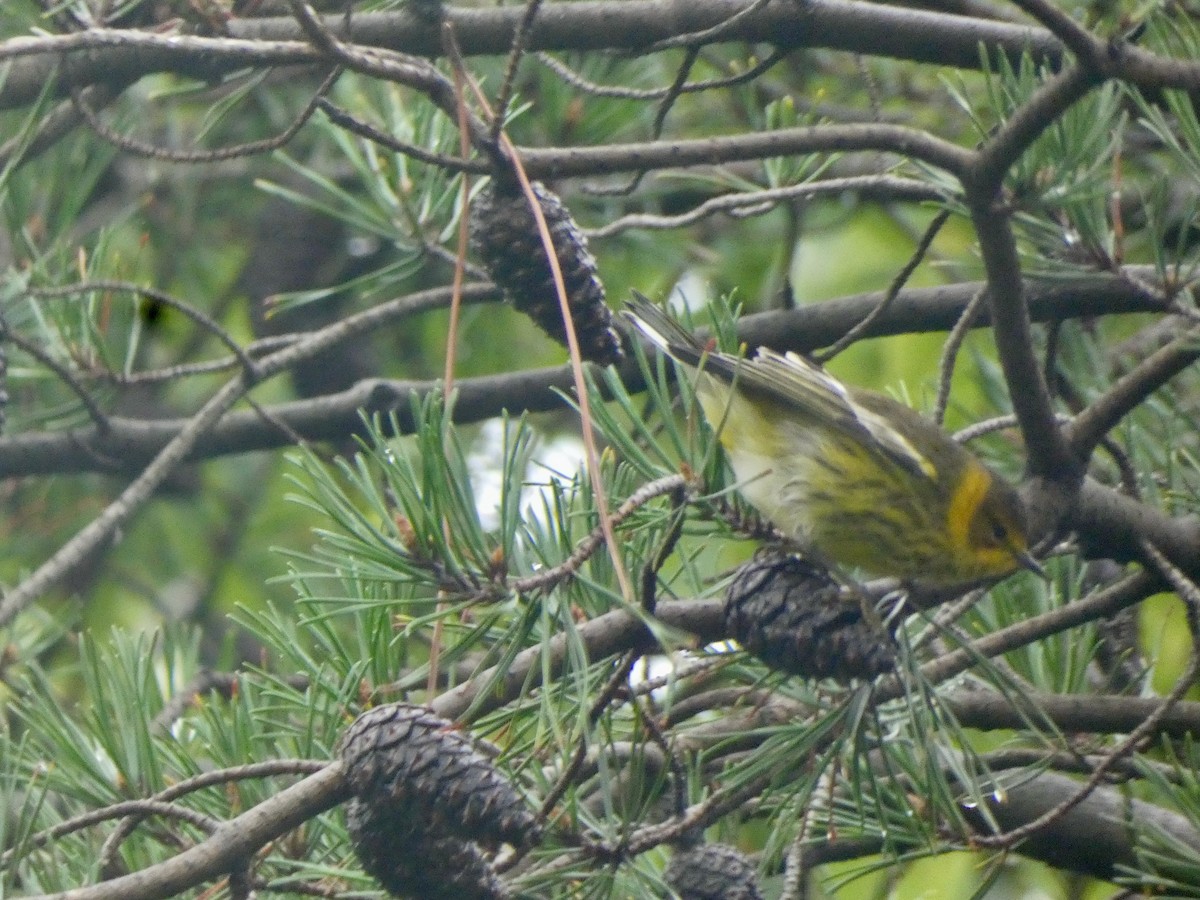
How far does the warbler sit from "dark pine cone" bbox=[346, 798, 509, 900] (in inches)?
29.5

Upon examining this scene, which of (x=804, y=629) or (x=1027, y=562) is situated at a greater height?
(x=1027, y=562)

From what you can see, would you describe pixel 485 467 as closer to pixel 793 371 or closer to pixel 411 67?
pixel 793 371

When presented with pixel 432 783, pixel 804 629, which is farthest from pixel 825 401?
pixel 432 783

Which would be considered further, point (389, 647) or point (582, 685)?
point (389, 647)

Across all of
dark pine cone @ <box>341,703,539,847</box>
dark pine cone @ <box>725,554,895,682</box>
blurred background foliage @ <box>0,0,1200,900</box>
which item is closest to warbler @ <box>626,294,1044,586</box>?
blurred background foliage @ <box>0,0,1200,900</box>

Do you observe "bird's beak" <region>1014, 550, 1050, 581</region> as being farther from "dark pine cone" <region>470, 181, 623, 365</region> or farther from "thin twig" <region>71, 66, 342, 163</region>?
"thin twig" <region>71, 66, 342, 163</region>

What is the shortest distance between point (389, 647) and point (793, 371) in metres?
1.00

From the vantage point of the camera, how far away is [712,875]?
1.62m

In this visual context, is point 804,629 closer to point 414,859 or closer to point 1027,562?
point 414,859

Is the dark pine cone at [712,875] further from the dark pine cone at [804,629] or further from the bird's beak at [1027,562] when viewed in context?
the bird's beak at [1027,562]

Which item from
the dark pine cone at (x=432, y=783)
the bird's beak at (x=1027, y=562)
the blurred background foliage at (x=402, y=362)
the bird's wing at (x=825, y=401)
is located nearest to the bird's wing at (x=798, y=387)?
the bird's wing at (x=825, y=401)

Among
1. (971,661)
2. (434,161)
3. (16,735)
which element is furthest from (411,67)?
(16,735)

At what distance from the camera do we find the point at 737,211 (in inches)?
95.3

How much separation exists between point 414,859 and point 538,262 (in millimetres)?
748
